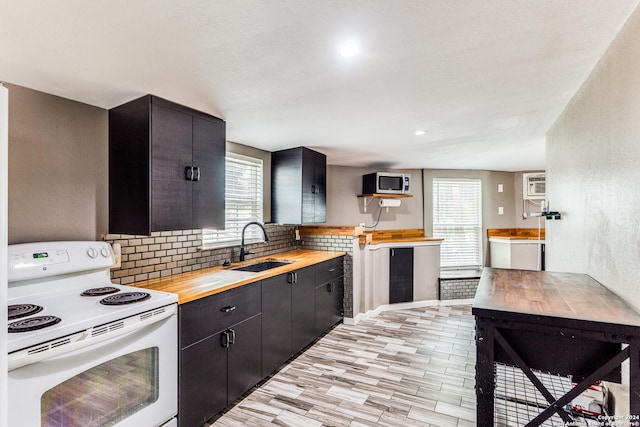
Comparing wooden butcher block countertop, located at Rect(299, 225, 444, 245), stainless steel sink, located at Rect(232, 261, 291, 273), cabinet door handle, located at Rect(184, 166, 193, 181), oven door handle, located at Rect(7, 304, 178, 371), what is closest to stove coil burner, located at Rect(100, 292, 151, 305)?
oven door handle, located at Rect(7, 304, 178, 371)

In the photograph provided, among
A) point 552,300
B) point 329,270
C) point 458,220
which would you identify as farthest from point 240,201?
point 458,220

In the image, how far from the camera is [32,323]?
1309 mm

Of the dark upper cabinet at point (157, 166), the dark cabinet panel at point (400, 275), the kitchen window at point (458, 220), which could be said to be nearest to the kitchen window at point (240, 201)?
the dark upper cabinet at point (157, 166)

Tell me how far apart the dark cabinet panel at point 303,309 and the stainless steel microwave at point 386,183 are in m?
1.89

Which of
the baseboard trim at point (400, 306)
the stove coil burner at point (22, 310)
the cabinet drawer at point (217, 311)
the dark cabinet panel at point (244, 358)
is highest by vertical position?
the stove coil burner at point (22, 310)

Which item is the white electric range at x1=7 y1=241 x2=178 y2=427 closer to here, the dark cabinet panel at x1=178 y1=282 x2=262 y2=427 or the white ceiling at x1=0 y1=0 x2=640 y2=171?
the dark cabinet panel at x1=178 y1=282 x2=262 y2=427

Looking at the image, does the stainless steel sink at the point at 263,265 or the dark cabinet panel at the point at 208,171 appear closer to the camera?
the dark cabinet panel at the point at 208,171

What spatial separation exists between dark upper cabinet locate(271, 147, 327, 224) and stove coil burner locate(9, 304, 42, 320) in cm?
231

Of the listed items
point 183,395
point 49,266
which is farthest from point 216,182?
point 183,395

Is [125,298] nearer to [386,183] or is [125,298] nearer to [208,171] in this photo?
[208,171]

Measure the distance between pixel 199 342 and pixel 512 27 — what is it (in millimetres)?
2312

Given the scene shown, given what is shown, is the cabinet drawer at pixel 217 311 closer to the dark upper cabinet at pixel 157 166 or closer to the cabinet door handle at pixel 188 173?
the dark upper cabinet at pixel 157 166

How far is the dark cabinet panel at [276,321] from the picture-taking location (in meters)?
2.61

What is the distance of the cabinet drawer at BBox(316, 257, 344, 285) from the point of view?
11.3 ft
